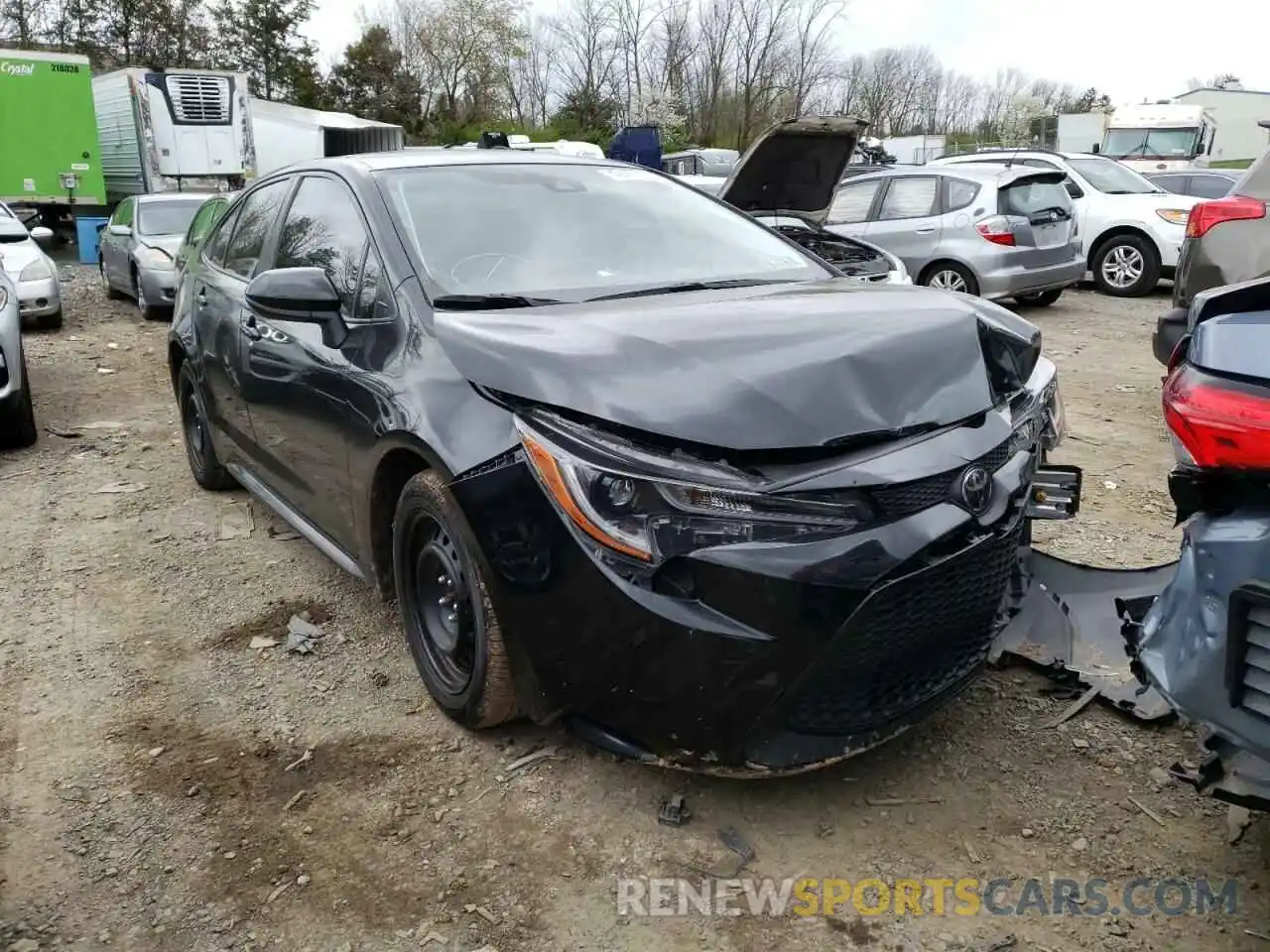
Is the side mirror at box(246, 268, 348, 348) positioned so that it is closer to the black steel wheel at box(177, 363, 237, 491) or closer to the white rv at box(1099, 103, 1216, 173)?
the black steel wheel at box(177, 363, 237, 491)

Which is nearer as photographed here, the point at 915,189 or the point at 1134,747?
the point at 1134,747

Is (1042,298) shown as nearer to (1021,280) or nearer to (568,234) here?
(1021,280)

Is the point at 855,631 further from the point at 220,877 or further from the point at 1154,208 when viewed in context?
the point at 1154,208

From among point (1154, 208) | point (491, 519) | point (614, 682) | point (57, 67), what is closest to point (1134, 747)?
point (614, 682)

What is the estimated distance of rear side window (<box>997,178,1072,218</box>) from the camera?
10.1 meters

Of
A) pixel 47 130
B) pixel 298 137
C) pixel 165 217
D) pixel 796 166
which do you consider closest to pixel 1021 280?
pixel 796 166

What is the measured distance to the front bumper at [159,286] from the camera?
1108cm

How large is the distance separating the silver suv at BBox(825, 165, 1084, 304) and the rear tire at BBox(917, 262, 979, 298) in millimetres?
10

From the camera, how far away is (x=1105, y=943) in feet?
6.83

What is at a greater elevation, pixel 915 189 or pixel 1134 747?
pixel 915 189

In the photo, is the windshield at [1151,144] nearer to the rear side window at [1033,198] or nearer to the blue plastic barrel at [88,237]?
the rear side window at [1033,198]

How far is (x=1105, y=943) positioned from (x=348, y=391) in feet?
8.01

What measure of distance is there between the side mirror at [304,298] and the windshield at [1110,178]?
11.5 meters

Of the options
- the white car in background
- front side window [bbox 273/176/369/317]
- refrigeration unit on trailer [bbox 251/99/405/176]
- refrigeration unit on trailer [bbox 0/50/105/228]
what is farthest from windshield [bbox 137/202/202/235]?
refrigeration unit on trailer [bbox 251/99/405/176]
